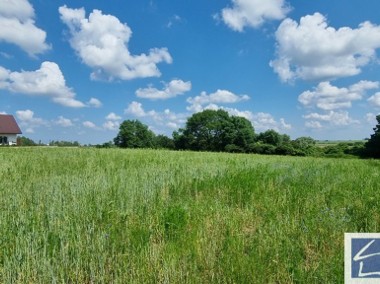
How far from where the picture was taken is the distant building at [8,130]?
62.3 meters

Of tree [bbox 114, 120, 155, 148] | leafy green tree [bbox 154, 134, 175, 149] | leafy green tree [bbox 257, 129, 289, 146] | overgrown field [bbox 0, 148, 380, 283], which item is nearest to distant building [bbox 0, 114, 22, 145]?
tree [bbox 114, 120, 155, 148]

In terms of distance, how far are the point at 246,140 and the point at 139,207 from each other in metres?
68.6

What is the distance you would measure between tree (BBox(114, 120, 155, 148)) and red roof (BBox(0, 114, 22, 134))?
1221 inches

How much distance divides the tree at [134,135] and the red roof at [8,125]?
102 ft

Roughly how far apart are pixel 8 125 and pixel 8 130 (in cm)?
166

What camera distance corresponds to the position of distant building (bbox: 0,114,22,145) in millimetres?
62281

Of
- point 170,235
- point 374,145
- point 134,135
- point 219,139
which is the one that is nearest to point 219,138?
point 219,139

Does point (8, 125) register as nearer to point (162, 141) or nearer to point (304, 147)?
point (162, 141)

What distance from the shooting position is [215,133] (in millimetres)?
77250

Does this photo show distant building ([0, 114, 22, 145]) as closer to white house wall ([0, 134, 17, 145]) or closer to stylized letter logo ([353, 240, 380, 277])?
white house wall ([0, 134, 17, 145])

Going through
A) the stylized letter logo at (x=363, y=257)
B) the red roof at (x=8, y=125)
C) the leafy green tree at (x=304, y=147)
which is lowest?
the stylized letter logo at (x=363, y=257)

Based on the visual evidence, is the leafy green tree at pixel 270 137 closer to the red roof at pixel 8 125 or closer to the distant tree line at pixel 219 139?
the distant tree line at pixel 219 139

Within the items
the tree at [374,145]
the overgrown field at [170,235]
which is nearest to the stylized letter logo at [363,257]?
the overgrown field at [170,235]

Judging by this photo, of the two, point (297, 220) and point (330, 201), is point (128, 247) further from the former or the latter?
point (330, 201)
